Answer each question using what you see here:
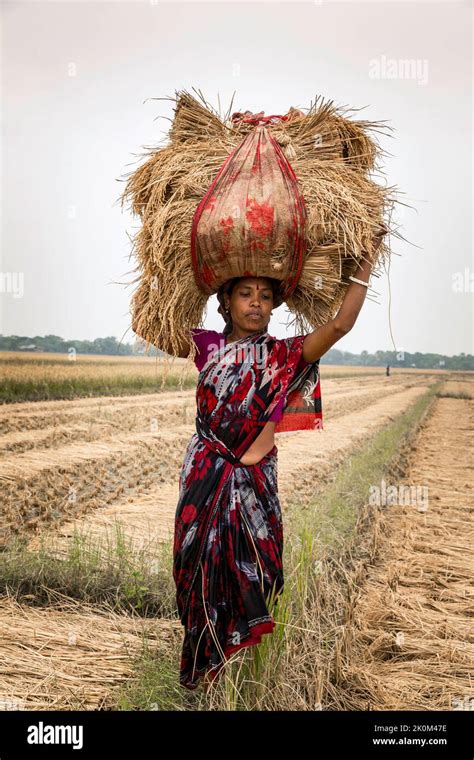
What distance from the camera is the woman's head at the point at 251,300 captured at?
2469mm

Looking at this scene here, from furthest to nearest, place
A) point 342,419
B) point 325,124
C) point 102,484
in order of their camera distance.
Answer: point 342,419 < point 102,484 < point 325,124

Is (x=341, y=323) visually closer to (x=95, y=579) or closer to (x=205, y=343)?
(x=205, y=343)

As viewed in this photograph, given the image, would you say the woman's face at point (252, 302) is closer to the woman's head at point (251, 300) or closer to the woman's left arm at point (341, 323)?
the woman's head at point (251, 300)

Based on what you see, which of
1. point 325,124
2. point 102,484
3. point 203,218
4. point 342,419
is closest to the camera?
point 203,218

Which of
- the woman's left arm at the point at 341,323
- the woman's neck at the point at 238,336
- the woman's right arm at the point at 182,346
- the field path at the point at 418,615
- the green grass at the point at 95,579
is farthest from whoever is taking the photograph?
the green grass at the point at 95,579

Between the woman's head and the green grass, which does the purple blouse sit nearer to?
the woman's head

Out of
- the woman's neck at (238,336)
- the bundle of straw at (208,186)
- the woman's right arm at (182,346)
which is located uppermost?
the bundle of straw at (208,186)

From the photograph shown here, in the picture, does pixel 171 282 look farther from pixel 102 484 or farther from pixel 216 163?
pixel 102 484

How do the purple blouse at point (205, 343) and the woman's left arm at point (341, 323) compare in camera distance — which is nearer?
the woman's left arm at point (341, 323)

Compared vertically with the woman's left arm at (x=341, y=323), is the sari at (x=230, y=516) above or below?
below

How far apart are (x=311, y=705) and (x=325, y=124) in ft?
7.43

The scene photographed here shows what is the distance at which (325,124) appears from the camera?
102 inches

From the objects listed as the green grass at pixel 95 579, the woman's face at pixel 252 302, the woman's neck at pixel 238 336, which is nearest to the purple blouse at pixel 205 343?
the woman's neck at pixel 238 336
